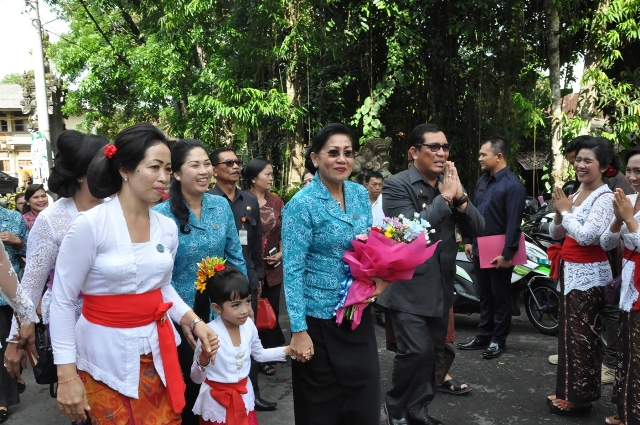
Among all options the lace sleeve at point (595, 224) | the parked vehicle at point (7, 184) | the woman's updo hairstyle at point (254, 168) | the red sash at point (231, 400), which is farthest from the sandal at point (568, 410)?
the parked vehicle at point (7, 184)

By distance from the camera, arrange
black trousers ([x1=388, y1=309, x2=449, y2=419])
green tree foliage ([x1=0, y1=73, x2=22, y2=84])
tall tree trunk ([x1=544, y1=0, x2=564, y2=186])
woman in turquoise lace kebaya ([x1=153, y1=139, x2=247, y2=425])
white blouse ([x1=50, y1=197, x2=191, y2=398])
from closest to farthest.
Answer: white blouse ([x1=50, y1=197, x2=191, y2=398]) → woman in turquoise lace kebaya ([x1=153, y1=139, x2=247, y2=425]) → black trousers ([x1=388, y1=309, x2=449, y2=419]) → tall tree trunk ([x1=544, y1=0, x2=564, y2=186]) → green tree foliage ([x1=0, y1=73, x2=22, y2=84])

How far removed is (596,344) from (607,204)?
1044mm

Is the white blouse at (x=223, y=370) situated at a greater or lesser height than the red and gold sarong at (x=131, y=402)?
lesser

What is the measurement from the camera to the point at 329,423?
128 inches

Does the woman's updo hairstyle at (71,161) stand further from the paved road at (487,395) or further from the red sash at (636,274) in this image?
the red sash at (636,274)

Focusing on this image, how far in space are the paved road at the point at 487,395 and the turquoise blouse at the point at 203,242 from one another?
1.59 metres

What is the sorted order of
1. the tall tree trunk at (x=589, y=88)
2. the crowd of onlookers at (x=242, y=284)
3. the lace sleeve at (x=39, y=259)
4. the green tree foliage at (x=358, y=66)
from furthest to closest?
1. the green tree foliage at (x=358, y=66)
2. the tall tree trunk at (x=589, y=88)
3. the lace sleeve at (x=39, y=259)
4. the crowd of onlookers at (x=242, y=284)

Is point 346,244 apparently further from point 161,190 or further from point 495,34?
point 495,34

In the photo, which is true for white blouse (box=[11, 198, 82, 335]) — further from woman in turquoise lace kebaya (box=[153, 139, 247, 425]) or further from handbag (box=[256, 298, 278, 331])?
handbag (box=[256, 298, 278, 331])

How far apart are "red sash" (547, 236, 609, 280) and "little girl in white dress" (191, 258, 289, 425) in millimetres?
2381

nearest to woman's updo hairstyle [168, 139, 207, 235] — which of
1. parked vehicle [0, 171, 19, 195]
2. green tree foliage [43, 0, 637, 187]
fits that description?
green tree foliage [43, 0, 637, 187]

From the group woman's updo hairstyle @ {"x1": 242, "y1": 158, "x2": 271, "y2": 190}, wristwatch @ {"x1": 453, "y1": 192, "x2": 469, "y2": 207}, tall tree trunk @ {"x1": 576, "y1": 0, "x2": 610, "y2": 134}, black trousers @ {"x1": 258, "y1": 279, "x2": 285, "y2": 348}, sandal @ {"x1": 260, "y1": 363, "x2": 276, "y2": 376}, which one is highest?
tall tree trunk @ {"x1": 576, "y1": 0, "x2": 610, "y2": 134}

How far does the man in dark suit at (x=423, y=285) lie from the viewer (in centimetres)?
400

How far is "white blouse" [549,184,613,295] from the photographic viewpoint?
164 inches
